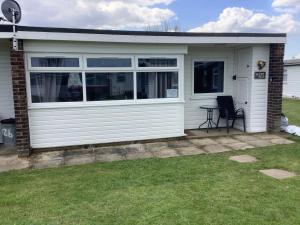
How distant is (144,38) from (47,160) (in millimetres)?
3331

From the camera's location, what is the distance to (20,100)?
586cm

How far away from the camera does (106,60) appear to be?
21.4 ft

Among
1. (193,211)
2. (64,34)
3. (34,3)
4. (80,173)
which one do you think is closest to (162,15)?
(34,3)

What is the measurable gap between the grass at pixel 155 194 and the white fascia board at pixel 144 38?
266 centimetres

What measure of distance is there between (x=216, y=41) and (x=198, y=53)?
1110 millimetres

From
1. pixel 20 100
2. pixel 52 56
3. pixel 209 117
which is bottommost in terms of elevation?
pixel 209 117

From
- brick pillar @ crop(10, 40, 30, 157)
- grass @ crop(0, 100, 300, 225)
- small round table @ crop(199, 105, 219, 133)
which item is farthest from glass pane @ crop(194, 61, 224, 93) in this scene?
brick pillar @ crop(10, 40, 30, 157)

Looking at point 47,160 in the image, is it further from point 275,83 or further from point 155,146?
point 275,83

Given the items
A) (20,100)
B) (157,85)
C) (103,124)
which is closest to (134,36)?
(157,85)

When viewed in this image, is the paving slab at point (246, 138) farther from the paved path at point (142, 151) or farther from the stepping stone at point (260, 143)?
the stepping stone at point (260, 143)

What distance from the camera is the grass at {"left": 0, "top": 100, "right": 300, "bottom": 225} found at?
3.29 meters

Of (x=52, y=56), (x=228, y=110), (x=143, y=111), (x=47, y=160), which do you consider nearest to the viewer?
(x=47, y=160)

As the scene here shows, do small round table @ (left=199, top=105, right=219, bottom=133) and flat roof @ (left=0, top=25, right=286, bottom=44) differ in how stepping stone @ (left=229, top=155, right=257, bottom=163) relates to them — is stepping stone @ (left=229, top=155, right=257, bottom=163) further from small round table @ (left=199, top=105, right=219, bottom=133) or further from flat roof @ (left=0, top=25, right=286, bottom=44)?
flat roof @ (left=0, top=25, right=286, bottom=44)

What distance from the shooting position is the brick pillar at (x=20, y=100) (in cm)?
574
